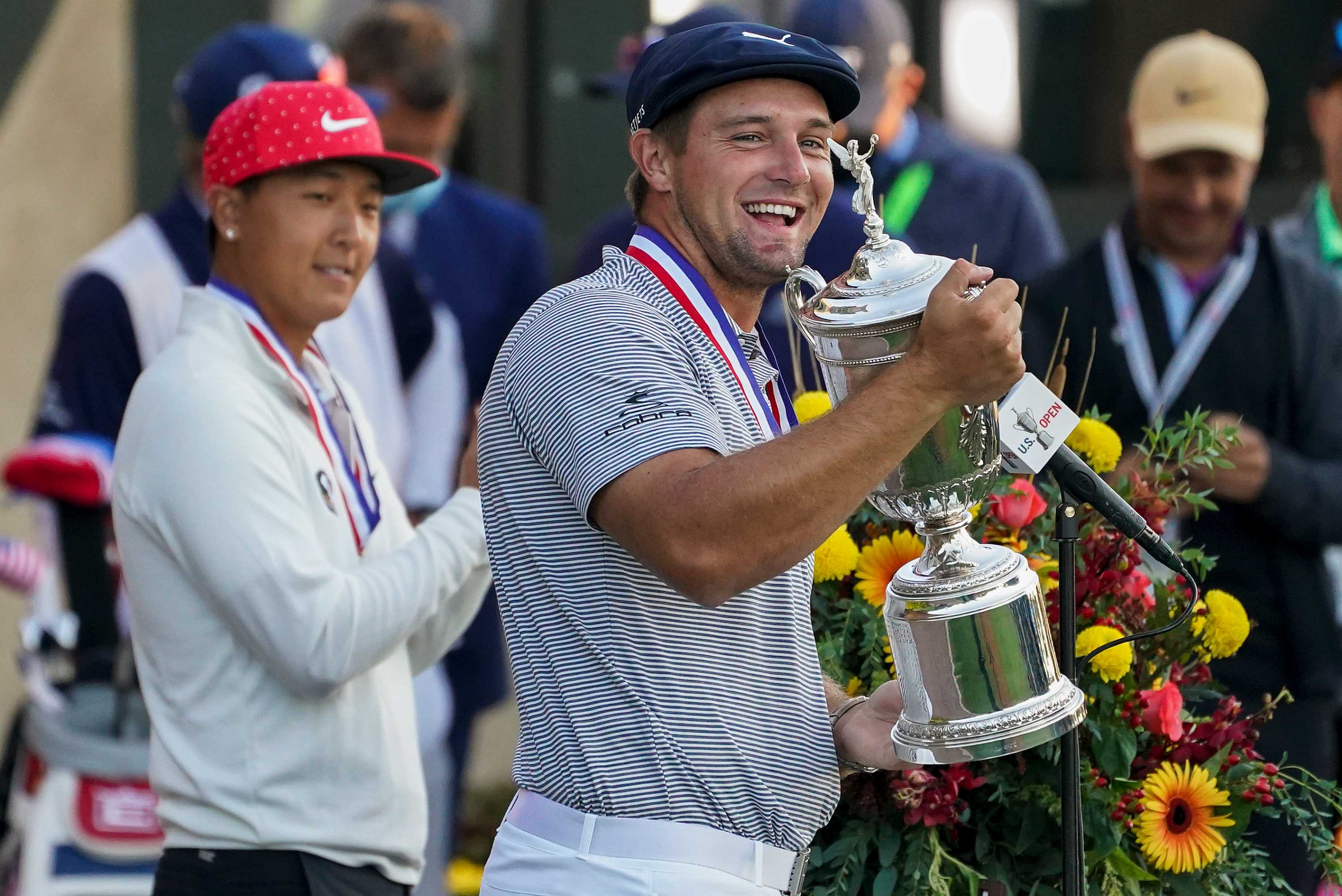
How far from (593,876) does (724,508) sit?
52 cm

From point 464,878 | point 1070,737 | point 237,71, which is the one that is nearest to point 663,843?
point 1070,737

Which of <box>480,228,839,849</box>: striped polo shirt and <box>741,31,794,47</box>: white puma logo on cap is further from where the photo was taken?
<box>741,31,794,47</box>: white puma logo on cap

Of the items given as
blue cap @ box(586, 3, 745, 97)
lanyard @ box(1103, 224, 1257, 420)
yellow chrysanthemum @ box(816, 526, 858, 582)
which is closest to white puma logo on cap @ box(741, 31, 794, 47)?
yellow chrysanthemum @ box(816, 526, 858, 582)

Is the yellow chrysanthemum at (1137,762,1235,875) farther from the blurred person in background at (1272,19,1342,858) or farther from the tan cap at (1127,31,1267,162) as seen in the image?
the blurred person in background at (1272,19,1342,858)

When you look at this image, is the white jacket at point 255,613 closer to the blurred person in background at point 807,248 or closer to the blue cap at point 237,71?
the blurred person in background at point 807,248

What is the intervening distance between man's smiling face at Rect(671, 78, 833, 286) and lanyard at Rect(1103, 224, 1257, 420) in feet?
6.94

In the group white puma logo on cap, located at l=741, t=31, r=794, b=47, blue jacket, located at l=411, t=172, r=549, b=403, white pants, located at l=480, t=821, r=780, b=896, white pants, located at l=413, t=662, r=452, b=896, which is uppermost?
white puma logo on cap, located at l=741, t=31, r=794, b=47

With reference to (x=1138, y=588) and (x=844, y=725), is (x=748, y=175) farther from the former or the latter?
(x=1138, y=588)

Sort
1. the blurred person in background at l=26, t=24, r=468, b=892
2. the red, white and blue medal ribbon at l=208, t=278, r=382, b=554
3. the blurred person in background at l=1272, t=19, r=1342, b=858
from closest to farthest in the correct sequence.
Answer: the red, white and blue medal ribbon at l=208, t=278, r=382, b=554, the blurred person in background at l=26, t=24, r=468, b=892, the blurred person in background at l=1272, t=19, r=1342, b=858

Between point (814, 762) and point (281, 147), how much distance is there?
1517 mm

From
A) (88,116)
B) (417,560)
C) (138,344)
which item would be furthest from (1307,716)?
(88,116)

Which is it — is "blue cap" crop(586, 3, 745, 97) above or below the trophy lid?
below

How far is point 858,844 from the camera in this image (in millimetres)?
2789

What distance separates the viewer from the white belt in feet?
8.01
